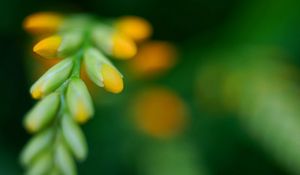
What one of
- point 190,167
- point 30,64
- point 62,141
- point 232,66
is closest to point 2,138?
point 30,64

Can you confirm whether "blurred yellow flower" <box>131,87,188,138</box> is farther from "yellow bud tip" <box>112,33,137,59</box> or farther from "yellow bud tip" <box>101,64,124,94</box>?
"yellow bud tip" <box>101,64,124,94</box>

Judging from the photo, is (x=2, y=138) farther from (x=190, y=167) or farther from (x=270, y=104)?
(x=270, y=104)

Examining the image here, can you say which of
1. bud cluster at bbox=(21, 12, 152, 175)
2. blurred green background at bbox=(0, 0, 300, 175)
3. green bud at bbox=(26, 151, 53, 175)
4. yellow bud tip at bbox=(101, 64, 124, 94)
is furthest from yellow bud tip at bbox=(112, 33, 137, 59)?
blurred green background at bbox=(0, 0, 300, 175)

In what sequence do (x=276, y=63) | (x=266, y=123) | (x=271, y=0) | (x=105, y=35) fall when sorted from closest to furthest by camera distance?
(x=105, y=35), (x=266, y=123), (x=276, y=63), (x=271, y=0)

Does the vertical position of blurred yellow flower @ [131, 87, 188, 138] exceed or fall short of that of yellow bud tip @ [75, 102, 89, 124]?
it falls short

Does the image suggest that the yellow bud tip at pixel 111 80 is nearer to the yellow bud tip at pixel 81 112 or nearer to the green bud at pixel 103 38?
the yellow bud tip at pixel 81 112

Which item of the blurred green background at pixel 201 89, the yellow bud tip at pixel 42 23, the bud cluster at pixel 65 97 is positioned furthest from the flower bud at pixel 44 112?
the blurred green background at pixel 201 89
